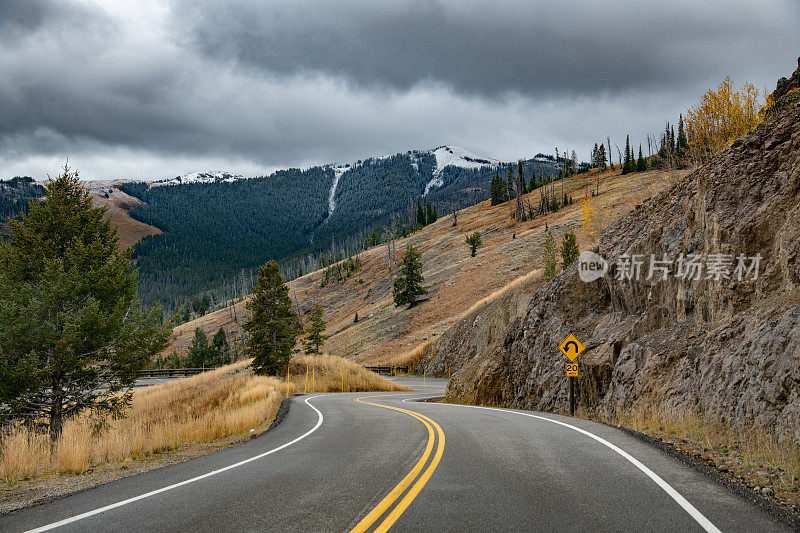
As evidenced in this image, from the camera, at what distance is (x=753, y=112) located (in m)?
34.8

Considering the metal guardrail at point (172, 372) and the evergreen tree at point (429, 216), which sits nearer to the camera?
the metal guardrail at point (172, 372)

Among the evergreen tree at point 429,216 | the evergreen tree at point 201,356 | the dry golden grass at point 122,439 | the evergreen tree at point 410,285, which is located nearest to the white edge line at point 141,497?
the dry golden grass at point 122,439

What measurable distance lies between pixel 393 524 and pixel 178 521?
2.37m

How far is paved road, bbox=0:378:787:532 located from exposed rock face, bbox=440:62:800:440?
2.75 metres

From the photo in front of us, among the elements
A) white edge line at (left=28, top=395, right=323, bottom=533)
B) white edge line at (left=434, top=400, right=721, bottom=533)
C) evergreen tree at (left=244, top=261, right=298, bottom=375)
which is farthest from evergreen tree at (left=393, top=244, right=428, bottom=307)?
white edge line at (left=434, top=400, right=721, bottom=533)

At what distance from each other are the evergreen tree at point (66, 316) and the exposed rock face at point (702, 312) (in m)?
15.6

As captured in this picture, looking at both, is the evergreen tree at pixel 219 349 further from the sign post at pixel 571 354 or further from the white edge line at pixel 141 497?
the white edge line at pixel 141 497

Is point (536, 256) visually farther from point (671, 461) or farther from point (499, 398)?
point (671, 461)

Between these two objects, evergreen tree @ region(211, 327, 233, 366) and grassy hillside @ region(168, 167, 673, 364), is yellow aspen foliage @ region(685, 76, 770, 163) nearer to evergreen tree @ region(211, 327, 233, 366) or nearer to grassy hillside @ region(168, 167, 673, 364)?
grassy hillside @ region(168, 167, 673, 364)

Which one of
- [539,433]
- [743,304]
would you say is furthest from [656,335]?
[539,433]

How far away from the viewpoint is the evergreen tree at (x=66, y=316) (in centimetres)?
1389

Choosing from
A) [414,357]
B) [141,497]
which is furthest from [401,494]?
[414,357]

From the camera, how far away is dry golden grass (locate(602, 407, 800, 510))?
606cm

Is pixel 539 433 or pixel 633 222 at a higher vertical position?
pixel 633 222
